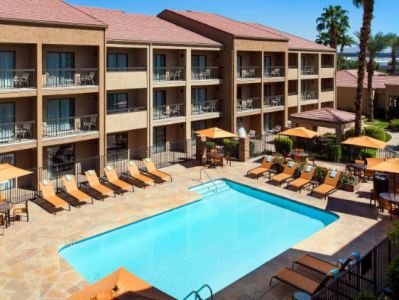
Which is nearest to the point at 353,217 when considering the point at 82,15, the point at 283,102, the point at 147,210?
the point at 147,210

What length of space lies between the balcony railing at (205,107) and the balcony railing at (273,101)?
246 inches

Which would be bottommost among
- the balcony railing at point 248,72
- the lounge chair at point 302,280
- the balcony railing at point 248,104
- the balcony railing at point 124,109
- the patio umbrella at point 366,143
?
the lounge chair at point 302,280

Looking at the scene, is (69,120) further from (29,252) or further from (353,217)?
(353,217)

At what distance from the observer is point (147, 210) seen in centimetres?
2061

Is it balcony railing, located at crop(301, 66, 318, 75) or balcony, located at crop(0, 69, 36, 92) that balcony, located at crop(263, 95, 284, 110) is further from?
balcony, located at crop(0, 69, 36, 92)

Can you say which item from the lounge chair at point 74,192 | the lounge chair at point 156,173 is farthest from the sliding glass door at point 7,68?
the lounge chair at point 156,173

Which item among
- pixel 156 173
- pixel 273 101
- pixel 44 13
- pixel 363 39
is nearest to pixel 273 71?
pixel 273 101

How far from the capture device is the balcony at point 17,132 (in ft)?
75.4

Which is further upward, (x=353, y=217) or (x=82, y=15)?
(x=82, y=15)

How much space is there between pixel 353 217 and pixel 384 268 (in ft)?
21.5

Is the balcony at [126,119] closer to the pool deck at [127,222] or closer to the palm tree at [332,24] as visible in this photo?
the pool deck at [127,222]

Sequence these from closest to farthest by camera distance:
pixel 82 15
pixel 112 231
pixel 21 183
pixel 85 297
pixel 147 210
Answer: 1. pixel 85 297
2. pixel 112 231
3. pixel 147 210
4. pixel 21 183
5. pixel 82 15

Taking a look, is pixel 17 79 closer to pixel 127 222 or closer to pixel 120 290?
pixel 127 222

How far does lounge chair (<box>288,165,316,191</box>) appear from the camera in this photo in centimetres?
2350
